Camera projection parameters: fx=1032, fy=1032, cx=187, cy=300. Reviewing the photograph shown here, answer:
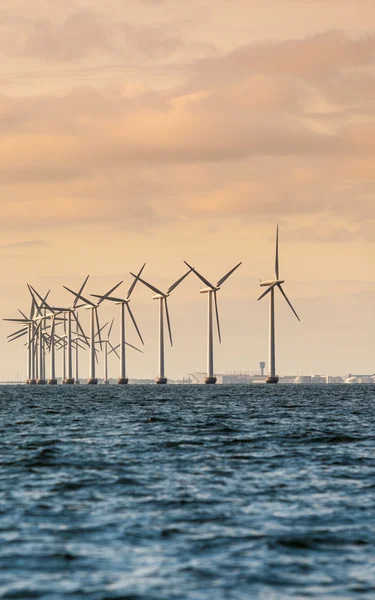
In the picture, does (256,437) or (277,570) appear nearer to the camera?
(277,570)

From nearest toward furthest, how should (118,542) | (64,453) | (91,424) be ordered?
(118,542) < (64,453) < (91,424)

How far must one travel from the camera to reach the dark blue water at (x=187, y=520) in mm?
18719

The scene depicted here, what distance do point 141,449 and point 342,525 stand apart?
2060 centimetres

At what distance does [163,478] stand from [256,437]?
18889mm

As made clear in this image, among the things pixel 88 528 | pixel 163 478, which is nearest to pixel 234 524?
pixel 88 528

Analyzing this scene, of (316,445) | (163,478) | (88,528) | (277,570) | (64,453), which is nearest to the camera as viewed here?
(277,570)

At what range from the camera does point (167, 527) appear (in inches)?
951

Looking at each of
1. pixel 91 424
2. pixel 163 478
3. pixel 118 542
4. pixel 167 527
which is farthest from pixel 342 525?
pixel 91 424

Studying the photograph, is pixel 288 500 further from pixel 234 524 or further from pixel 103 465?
pixel 103 465

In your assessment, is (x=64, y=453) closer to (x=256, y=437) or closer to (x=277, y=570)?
(x=256, y=437)

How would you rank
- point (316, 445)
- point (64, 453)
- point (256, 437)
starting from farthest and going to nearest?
point (256, 437), point (316, 445), point (64, 453)

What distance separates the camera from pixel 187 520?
82.3 feet

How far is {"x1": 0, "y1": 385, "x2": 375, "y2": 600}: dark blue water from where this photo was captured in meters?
18.7

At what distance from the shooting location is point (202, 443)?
4775cm
